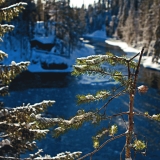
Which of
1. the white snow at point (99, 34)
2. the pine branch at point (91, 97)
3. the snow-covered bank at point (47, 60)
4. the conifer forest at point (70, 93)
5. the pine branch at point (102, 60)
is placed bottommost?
the white snow at point (99, 34)

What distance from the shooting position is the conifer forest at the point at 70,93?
3.61 meters

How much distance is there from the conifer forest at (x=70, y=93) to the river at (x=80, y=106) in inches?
2.7

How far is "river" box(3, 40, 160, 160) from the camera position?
17125 mm

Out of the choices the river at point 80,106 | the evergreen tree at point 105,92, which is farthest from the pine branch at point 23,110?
the river at point 80,106

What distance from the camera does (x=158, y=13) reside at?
4978cm

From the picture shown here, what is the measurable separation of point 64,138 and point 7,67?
43.7 feet

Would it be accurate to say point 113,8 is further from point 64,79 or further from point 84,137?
point 84,137

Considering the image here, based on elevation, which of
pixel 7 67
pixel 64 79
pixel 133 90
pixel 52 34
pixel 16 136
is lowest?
pixel 64 79

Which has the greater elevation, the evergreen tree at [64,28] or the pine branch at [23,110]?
the pine branch at [23,110]

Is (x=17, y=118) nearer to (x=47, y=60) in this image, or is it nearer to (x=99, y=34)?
(x=47, y=60)

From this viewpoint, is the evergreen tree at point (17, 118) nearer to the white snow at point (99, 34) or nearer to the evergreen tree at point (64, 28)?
the evergreen tree at point (64, 28)

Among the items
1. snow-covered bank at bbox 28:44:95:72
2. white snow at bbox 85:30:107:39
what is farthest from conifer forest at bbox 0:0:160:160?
white snow at bbox 85:30:107:39

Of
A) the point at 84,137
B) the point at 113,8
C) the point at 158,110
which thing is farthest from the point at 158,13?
the point at 113,8

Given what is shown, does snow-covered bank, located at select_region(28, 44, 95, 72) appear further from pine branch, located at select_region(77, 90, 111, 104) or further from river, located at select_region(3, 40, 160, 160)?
pine branch, located at select_region(77, 90, 111, 104)
